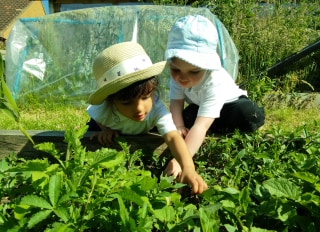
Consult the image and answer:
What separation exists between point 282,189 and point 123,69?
952 millimetres

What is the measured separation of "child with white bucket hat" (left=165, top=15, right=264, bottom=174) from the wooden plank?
173mm

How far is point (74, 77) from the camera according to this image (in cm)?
541

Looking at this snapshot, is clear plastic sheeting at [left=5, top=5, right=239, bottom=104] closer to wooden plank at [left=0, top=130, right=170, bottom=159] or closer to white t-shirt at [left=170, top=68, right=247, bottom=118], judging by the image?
white t-shirt at [left=170, top=68, right=247, bottom=118]

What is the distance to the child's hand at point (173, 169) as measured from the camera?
1970 mm

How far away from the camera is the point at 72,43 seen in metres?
5.41

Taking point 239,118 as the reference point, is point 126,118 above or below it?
above

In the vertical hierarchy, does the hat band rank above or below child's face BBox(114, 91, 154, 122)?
above

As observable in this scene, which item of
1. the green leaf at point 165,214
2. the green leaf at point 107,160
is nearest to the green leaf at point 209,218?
the green leaf at point 165,214

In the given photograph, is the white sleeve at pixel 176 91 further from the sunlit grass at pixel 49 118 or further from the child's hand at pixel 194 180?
the sunlit grass at pixel 49 118

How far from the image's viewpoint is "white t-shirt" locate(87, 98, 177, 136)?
216 centimetres

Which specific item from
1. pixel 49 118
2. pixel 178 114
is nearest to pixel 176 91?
pixel 178 114

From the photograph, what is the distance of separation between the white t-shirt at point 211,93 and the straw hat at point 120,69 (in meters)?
0.40

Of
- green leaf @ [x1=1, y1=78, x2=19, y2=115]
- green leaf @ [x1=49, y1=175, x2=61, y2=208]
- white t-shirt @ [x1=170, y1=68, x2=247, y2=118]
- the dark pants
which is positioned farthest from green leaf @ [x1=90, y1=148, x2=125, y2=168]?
the dark pants

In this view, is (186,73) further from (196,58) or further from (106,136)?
(106,136)
